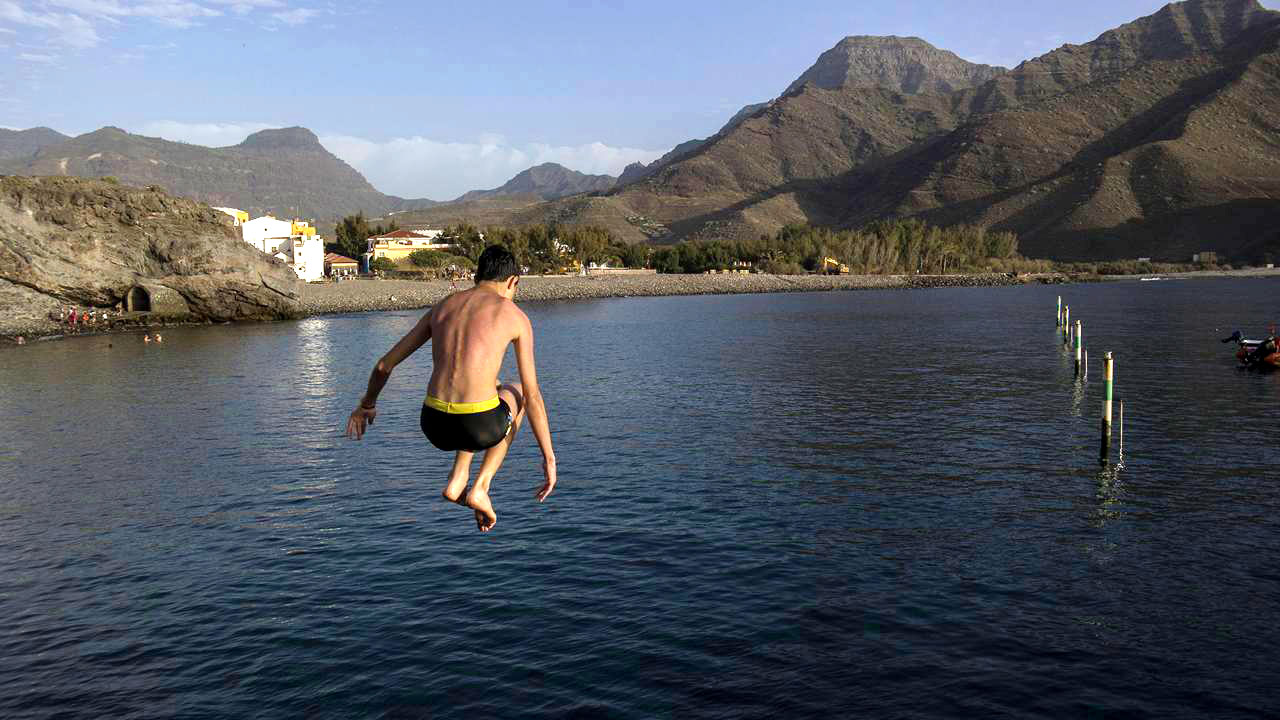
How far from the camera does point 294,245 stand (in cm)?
14088

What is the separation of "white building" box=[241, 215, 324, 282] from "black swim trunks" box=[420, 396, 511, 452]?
5341 inches

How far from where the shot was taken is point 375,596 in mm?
16469

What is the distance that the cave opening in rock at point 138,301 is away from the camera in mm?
86375

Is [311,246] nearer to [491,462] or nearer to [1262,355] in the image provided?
[1262,355]

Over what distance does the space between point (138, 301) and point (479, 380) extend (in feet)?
299

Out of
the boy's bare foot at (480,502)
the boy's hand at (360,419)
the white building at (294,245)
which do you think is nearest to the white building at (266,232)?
the white building at (294,245)

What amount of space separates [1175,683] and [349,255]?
186 meters

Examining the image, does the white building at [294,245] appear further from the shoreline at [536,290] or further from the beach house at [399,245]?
the beach house at [399,245]

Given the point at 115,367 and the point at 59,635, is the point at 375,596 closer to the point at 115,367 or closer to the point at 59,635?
the point at 59,635

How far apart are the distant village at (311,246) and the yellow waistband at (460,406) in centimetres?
11781

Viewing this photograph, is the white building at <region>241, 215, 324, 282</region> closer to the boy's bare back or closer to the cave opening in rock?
the cave opening in rock

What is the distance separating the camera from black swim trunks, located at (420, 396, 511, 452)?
727 cm

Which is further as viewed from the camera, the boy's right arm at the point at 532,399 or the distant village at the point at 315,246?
the distant village at the point at 315,246

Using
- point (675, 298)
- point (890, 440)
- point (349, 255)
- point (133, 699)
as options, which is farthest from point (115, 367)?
point (349, 255)
